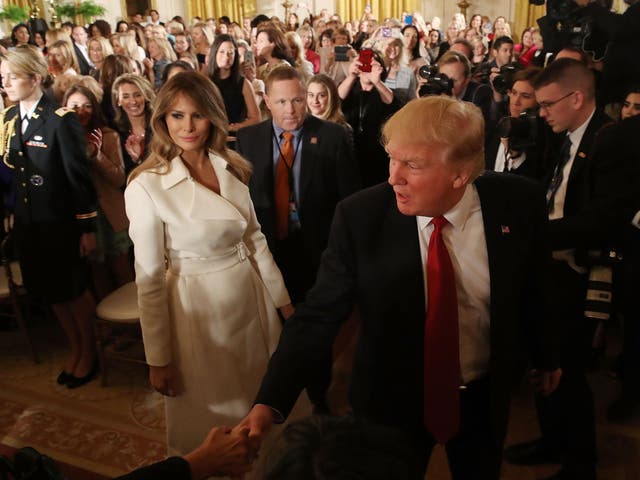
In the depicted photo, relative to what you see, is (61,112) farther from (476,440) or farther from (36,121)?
(476,440)

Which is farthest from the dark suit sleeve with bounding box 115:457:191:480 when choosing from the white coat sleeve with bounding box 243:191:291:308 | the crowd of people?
the white coat sleeve with bounding box 243:191:291:308

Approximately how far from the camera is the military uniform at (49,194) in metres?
2.77

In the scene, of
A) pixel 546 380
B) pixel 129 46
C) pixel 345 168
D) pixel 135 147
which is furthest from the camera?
pixel 129 46

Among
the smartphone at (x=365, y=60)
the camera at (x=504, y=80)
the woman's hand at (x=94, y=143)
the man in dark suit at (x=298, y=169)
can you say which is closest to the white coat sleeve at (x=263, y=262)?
the man in dark suit at (x=298, y=169)

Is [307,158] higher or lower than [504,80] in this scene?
lower

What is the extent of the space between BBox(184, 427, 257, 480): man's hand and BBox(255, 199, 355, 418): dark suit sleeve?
15 centimetres

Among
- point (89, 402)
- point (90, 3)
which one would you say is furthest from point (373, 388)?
point (90, 3)

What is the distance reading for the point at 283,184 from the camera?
9.16 feet

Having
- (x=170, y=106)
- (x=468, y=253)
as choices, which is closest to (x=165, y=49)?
(x=170, y=106)

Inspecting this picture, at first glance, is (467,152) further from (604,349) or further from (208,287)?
(604,349)

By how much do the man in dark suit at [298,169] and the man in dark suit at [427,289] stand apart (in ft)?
4.35

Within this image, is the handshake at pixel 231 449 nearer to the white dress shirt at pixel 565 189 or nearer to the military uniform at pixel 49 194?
the white dress shirt at pixel 565 189

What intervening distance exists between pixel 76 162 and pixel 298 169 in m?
1.11

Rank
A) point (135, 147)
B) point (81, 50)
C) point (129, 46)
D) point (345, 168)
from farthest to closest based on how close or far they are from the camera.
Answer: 1. point (81, 50)
2. point (129, 46)
3. point (135, 147)
4. point (345, 168)
